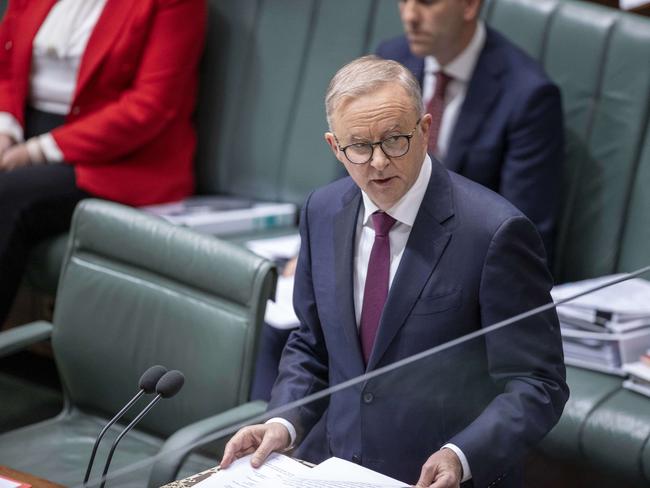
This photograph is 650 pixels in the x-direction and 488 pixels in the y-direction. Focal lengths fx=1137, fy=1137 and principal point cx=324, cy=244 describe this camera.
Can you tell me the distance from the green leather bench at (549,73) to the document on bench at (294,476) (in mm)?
453

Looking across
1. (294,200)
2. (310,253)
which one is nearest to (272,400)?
(310,253)

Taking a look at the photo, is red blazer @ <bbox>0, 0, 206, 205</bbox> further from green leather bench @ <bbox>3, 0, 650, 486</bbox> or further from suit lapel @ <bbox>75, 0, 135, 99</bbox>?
green leather bench @ <bbox>3, 0, 650, 486</bbox>

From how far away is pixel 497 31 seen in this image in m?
2.80

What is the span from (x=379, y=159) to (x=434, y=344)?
235 millimetres

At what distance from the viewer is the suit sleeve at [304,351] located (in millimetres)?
1488

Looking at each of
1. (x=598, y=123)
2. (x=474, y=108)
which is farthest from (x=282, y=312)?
(x=598, y=123)

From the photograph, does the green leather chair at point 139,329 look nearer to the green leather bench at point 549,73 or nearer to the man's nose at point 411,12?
the green leather bench at point 549,73

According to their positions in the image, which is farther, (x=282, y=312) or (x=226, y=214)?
(x=226, y=214)

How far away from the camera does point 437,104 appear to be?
2736 millimetres

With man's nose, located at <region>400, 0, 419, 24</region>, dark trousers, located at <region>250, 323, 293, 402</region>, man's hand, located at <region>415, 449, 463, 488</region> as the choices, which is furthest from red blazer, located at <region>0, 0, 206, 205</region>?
man's hand, located at <region>415, 449, 463, 488</region>

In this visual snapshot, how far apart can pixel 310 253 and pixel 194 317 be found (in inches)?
19.8

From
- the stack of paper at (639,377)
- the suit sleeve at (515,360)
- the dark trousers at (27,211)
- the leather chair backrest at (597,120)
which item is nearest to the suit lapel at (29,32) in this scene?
the dark trousers at (27,211)

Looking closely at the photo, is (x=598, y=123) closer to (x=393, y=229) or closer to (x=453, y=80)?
(x=453, y=80)

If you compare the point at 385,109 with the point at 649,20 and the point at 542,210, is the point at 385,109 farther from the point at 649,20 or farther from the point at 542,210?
the point at 649,20
